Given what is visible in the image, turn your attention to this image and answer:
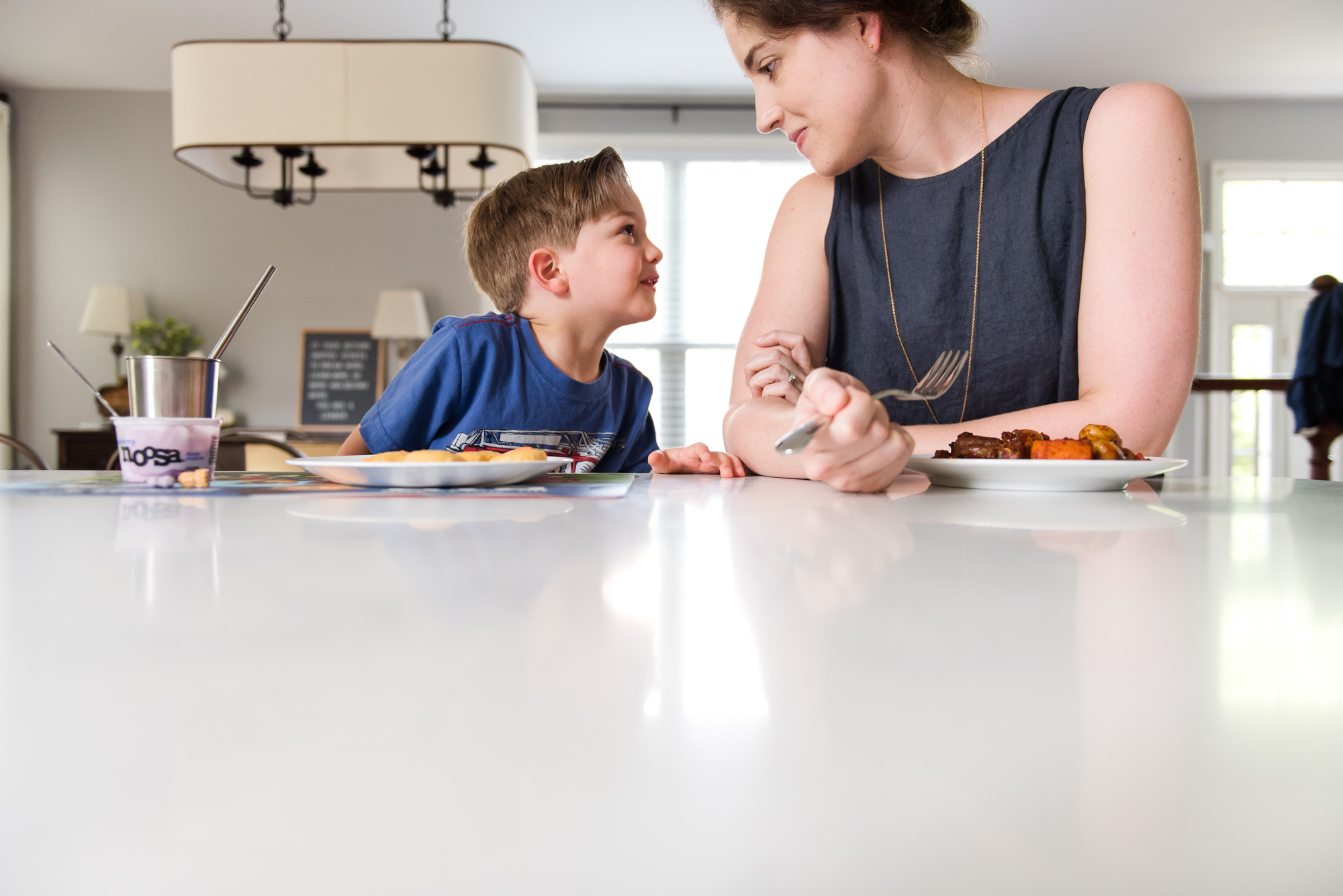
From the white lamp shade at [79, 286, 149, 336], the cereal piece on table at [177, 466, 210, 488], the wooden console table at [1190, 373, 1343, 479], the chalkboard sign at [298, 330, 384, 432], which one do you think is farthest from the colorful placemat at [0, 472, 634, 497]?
the white lamp shade at [79, 286, 149, 336]

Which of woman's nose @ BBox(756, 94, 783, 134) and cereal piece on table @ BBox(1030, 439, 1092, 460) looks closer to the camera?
cereal piece on table @ BBox(1030, 439, 1092, 460)

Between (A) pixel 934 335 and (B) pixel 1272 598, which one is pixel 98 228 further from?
(B) pixel 1272 598

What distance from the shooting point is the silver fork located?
562 millimetres

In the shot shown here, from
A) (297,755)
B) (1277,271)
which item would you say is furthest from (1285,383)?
(297,755)

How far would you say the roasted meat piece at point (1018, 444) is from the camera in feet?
2.43

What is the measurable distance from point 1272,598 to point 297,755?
300 mm

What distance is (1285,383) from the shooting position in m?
3.51

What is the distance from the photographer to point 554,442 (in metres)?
1.39

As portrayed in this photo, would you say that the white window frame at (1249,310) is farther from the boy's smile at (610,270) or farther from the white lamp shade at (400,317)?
the boy's smile at (610,270)

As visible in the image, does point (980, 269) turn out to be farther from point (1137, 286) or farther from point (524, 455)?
point (524, 455)

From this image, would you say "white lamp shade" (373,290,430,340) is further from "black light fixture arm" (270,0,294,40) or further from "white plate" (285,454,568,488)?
"white plate" (285,454,568,488)

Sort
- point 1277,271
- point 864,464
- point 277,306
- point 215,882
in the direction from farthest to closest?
1. point 1277,271
2. point 277,306
3. point 864,464
4. point 215,882

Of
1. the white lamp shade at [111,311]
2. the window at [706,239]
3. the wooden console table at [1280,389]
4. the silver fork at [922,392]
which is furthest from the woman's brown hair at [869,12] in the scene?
the white lamp shade at [111,311]

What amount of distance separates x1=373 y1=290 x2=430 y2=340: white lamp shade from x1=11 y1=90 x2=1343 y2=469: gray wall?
0.32 metres
